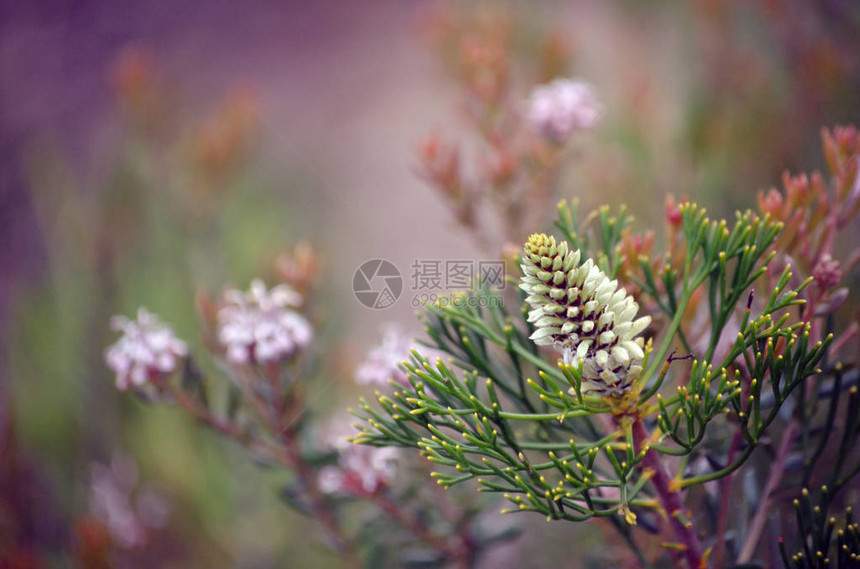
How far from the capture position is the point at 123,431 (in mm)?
854

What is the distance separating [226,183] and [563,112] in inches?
18.3

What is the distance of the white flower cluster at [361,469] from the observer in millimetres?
437

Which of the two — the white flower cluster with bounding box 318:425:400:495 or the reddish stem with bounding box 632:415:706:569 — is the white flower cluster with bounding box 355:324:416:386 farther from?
the reddish stem with bounding box 632:415:706:569

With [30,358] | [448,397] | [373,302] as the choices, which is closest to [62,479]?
[30,358]

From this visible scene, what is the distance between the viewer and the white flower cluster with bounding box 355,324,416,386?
1.37 ft

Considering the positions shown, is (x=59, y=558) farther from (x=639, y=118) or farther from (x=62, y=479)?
(x=639, y=118)

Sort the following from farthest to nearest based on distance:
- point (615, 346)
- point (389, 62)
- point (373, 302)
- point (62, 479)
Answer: point (389, 62)
point (62, 479)
point (373, 302)
point (615, 346)

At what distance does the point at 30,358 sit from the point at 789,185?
1007 millimetres

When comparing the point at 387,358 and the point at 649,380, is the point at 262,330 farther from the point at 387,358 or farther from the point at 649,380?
the point at 649,380

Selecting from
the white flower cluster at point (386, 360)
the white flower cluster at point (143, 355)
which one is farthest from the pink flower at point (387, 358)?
the white flower cluster at point (143, 355)

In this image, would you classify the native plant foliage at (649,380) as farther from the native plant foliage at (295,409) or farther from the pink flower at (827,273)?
the native plant foliage at (295,409)

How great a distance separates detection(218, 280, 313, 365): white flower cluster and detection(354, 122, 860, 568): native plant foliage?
4.8 inches

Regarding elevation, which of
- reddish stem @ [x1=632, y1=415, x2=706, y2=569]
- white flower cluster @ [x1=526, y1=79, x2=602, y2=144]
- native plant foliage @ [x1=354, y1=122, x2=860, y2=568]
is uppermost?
white flower cluster @ [x1=526, y1=79, x2=602, y2=144]

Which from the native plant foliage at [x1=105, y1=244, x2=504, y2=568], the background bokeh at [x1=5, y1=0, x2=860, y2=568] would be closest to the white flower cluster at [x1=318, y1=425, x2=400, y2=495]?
the native plant foliage at [x1=105, y1=244, x2=504, y2=568]
